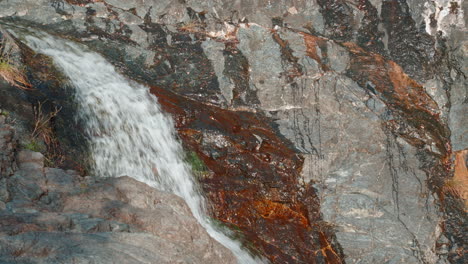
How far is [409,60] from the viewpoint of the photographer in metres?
6.57

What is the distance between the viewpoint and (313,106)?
21.2 ft

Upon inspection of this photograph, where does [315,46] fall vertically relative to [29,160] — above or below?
above

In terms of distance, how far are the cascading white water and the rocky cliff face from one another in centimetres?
18

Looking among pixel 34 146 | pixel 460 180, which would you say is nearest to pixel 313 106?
pixel 460 180

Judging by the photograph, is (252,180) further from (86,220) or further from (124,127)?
(86,220)

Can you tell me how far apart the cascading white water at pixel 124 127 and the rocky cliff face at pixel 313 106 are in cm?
18

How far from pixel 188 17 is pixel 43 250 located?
4.28 meters

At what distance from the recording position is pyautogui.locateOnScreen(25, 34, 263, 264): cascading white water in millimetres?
5484

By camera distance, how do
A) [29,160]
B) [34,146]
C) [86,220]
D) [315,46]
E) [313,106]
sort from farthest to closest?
[315,46], [313,106], [34,146], [29,160], [86,220]

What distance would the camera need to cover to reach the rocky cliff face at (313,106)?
19.7 ft

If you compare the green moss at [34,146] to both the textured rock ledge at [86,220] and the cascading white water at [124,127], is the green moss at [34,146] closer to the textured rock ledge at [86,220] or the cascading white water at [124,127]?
the textured rock ledge at [86,220]

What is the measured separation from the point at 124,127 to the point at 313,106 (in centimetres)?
235

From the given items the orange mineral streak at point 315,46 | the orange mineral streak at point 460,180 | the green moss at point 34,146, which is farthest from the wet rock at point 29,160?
the orange mineral streak at point 460,180

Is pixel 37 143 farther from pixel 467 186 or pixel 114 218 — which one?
pixel 467 186
